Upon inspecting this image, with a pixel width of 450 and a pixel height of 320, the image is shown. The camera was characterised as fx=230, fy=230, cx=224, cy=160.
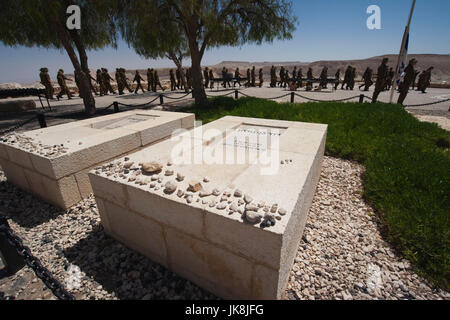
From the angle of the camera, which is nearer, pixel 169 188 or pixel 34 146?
pixel 169 188

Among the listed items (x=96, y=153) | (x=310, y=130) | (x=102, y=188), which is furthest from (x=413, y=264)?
(x=96, y=153)

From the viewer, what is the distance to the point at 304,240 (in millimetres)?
2848

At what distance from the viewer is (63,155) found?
337 centimetres

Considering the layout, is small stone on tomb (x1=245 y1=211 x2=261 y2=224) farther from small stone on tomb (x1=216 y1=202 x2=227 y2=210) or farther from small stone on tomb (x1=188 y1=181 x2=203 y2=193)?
small stone on tomb (x1=188 y1=181 x2=203 y2=193)

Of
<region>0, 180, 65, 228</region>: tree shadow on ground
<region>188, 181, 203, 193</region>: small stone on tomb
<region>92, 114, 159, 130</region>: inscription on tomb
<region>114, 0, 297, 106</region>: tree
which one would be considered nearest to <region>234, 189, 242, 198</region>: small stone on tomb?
<region>188, 181, 203, 193</region>: small stone on tomb

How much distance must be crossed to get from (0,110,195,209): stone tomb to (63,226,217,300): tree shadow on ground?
42.1 inches

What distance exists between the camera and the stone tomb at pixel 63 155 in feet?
11.3

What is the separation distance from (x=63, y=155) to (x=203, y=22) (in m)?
8.41

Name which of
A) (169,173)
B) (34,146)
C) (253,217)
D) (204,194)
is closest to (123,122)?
(34,146)

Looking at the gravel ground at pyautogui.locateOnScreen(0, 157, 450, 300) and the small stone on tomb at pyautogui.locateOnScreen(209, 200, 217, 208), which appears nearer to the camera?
the small stone on tomb at pyautogui.locateOnScreen(209, 200, 217, 208)

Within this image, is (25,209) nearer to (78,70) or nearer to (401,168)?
(401,168)

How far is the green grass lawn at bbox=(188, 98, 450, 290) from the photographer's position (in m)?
2.53

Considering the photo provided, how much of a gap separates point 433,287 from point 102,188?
11.7 ft

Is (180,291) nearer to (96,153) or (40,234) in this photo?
(40,234)
